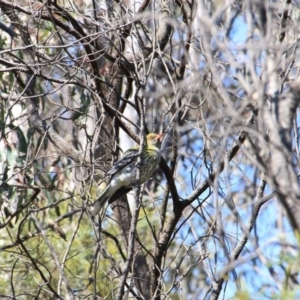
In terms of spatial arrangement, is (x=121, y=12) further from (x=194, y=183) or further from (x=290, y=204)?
(x=290, y=204)

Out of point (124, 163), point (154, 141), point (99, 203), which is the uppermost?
point (154, 141)

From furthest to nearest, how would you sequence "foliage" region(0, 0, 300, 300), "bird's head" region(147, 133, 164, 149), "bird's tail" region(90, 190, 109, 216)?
"bird's head" region(147, 133, 164, 149)
"bird's tail" region(90, 190, 109, 216)
"foliage" region(0, 0, 300, 300)

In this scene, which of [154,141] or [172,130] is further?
[154,141]

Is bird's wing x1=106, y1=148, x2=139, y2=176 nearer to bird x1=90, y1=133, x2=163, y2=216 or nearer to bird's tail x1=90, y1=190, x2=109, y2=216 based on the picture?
bird x1=90, y1=133, x2=163, y2=216

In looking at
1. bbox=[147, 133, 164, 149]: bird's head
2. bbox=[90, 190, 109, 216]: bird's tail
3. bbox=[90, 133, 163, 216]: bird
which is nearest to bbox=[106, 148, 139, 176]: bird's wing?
bbox=[90, 133, 163, 216]: bird

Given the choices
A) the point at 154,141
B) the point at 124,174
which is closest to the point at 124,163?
the point at 124,174

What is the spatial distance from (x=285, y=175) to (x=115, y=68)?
10.4 ft

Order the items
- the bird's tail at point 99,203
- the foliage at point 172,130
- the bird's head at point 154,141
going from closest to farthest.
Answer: the foliage at point 172,130, the bird's tail at point 99,203, the bird's head at point 154,141

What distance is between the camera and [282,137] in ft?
9.49

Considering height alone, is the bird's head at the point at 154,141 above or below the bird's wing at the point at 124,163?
above

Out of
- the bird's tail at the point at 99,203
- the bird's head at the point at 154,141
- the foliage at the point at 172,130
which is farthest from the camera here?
the bird's head at the point at 154,141

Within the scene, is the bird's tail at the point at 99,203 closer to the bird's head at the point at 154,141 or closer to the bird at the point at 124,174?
the bird at the point at 124,174

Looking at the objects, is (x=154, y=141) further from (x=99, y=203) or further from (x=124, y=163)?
(x=99, y=203)

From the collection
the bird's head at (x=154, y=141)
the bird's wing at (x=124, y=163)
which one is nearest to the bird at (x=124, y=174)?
the bird's wing at (x=124, y=163)
